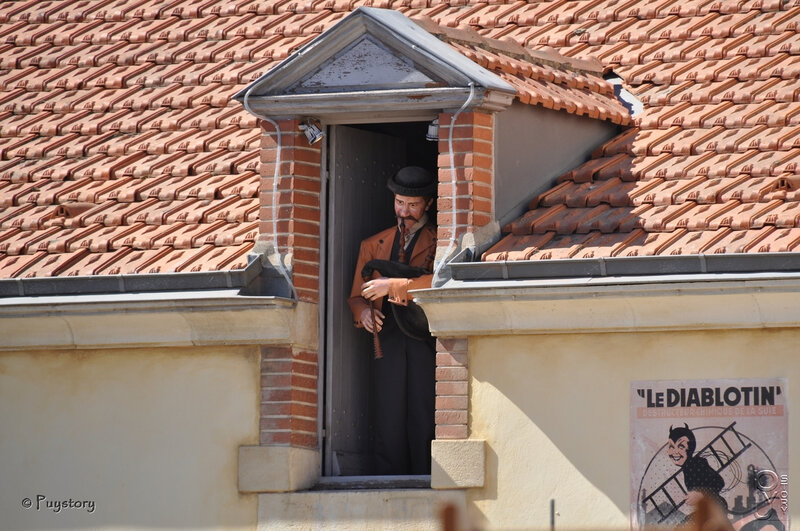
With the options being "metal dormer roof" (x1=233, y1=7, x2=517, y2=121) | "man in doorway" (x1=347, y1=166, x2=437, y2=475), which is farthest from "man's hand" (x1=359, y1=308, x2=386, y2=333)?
"metal dormer roof" (x1=233, y1=7, x2=517, y2=121)

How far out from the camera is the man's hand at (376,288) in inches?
441

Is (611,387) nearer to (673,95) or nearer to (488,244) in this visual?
(488,244)

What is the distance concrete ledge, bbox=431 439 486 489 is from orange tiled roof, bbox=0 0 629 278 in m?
1.84

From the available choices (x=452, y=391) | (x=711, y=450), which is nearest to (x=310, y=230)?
(x=452, y=391)

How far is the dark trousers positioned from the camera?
1171cm

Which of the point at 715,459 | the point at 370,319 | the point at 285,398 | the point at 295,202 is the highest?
the point at 295,202

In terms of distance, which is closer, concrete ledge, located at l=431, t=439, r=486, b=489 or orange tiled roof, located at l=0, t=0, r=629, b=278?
concrete ledge, located at l=431, t=439, r=486, b=489

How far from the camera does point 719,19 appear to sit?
1270 centimetres

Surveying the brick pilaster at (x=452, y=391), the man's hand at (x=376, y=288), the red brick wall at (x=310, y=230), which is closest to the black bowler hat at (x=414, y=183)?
the red brick wall at (x=310, y=230)

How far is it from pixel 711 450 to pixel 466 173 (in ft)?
7.53

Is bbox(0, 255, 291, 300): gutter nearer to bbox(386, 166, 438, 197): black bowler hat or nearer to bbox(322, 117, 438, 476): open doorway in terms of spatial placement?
bbox(322, 117, 438, 476): open doorway

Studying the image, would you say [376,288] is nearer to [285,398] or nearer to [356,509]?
[285,398]

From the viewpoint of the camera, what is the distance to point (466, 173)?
10961 millimetres

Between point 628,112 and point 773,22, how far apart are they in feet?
4.24
